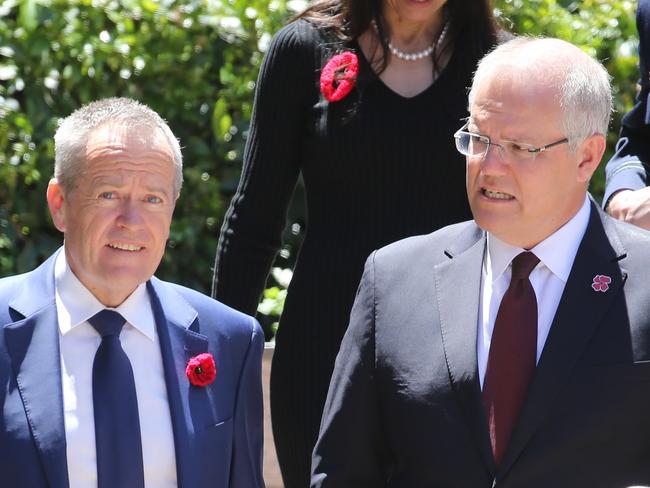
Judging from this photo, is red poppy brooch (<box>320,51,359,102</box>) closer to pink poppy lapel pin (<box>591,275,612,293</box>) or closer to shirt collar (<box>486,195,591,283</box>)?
shirt collar (<box>486,195,591,283</box>)

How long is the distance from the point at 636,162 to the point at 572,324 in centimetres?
102

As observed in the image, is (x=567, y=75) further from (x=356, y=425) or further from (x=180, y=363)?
(x=180, y=363)

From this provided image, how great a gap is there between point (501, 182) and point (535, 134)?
135mm

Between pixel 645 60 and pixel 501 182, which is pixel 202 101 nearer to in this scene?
pixel 645 60

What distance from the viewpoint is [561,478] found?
10.5 feet

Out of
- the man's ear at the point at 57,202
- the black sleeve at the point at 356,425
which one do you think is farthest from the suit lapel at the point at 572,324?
the man's ear at the point at 57,202

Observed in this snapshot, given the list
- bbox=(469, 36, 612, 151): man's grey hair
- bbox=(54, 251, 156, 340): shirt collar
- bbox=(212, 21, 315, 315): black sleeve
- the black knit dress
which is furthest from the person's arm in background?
bbox=(54, 251, 156, 340): shirt collar

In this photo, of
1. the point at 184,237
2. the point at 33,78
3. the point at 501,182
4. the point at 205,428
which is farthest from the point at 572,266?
the point at 33,78

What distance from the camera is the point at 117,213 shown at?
11.5ft

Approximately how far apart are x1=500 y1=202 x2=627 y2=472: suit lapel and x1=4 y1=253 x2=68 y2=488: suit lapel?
3.34 ft

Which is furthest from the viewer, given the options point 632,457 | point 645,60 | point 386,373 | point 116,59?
point 116,59

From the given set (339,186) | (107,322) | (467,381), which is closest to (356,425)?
(467,381)

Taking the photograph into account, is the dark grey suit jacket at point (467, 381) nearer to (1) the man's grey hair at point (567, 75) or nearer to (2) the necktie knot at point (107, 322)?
(1) the man's grey hair at point (567, 75)

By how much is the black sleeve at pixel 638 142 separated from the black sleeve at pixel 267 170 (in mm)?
914
